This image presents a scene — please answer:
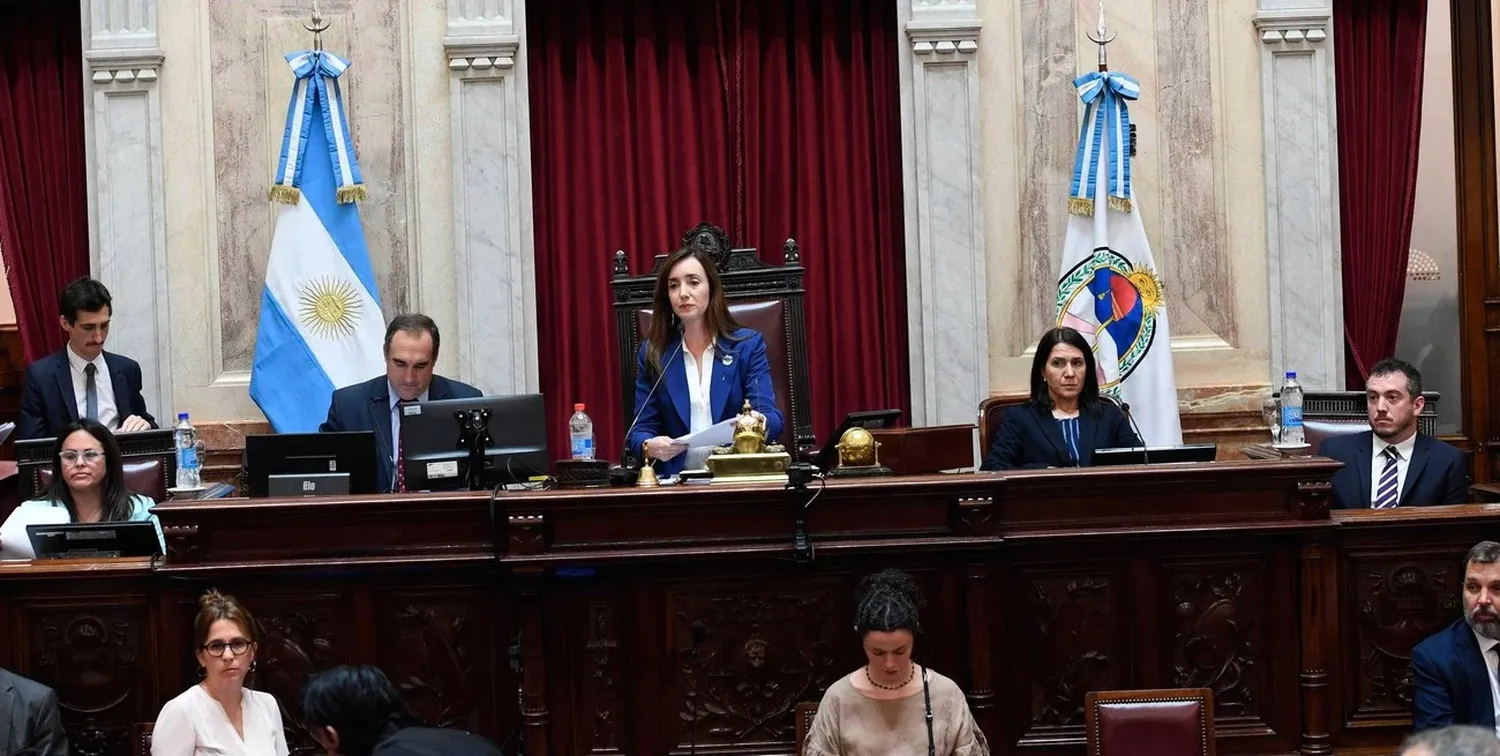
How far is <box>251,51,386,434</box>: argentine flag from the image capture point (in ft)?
22.5

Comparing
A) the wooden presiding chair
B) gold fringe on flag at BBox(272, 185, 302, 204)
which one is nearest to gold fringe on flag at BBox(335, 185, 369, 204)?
gold fringe on flag at BBox(272, 185, 302, 204)

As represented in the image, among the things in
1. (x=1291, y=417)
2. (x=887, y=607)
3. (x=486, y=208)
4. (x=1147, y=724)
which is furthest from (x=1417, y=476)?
(x=486, y=208)

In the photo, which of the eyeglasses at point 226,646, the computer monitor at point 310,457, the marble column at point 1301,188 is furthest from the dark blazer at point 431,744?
the marble column at point 1301,188

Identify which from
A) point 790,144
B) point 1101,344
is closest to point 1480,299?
point 1101,344

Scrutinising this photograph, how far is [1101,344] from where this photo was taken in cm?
688

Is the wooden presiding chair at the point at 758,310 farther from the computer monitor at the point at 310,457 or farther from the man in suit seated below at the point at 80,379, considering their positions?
the man in suit seated below at the point at 80,379

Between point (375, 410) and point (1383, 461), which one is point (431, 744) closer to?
point (375, 410)

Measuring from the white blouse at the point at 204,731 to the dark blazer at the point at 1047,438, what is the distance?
2.38 metres

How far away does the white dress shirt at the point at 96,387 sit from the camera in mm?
6449

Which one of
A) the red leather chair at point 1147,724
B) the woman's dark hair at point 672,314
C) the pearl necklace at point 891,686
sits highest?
the woman's dark hair at point 672,314

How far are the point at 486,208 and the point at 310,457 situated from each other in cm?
246

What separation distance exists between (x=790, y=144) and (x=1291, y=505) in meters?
3.37

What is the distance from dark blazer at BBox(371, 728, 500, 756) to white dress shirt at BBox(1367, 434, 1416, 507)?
308 centimetres

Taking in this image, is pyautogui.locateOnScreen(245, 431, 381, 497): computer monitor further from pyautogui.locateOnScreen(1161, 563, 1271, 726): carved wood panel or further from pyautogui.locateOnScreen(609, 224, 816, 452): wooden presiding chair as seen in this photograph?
pyautogui.locateOnScreen(1161, 563, 1271, 726): carved wood panel
